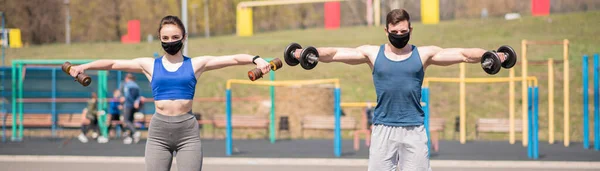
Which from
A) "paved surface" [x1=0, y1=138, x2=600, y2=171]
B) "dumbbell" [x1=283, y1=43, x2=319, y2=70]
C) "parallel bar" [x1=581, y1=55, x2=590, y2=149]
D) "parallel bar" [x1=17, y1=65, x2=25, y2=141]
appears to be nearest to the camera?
"dumbbell" [x1=283, y1=43, x2=319, y2=70]

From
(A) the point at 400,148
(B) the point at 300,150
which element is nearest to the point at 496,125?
(B) the point at 300,150

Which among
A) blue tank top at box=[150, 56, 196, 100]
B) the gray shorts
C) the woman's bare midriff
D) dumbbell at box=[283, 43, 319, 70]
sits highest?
dumbbell at box=[283, 43, 319, 70]

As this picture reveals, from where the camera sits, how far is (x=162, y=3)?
48938 millimetres

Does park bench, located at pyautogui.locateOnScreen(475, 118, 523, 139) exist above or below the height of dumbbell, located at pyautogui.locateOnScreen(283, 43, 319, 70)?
below

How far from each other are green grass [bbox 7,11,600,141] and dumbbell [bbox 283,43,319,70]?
58.8 feet

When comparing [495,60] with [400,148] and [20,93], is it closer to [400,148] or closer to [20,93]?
[400,148]

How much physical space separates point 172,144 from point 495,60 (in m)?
2.44

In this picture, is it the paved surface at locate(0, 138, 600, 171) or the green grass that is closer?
the paved surface at locate(0, 138, 600, 171)

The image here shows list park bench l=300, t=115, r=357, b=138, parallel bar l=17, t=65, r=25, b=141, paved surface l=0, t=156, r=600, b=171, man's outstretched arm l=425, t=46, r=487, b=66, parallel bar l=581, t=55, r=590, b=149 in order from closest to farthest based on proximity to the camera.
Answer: man's outstretched arm l=425, t=46, r=487, b=66 < paved surface l=0, t=156, r=600, b=171 < parallel bar l=581, t=55, r=590, b=149 < parallel bar l=17, t=65, r=25, b=141 < park bench l=300, t=115, r=357, b=138

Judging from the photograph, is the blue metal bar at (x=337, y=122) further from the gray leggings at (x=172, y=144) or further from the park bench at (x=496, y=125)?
the gray leggings at (x=172, y=144)

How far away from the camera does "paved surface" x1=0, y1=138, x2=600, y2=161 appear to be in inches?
667

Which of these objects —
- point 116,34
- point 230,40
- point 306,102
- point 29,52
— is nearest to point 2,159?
point 306,102

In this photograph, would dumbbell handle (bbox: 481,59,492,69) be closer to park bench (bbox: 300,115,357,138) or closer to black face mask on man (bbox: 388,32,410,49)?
black face mask on man (bbox: 388,32,410,49)

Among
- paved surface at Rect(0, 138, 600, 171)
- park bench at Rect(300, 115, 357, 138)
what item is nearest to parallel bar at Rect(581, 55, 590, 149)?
paved surface at Rect(0, 138, 600, 171)
